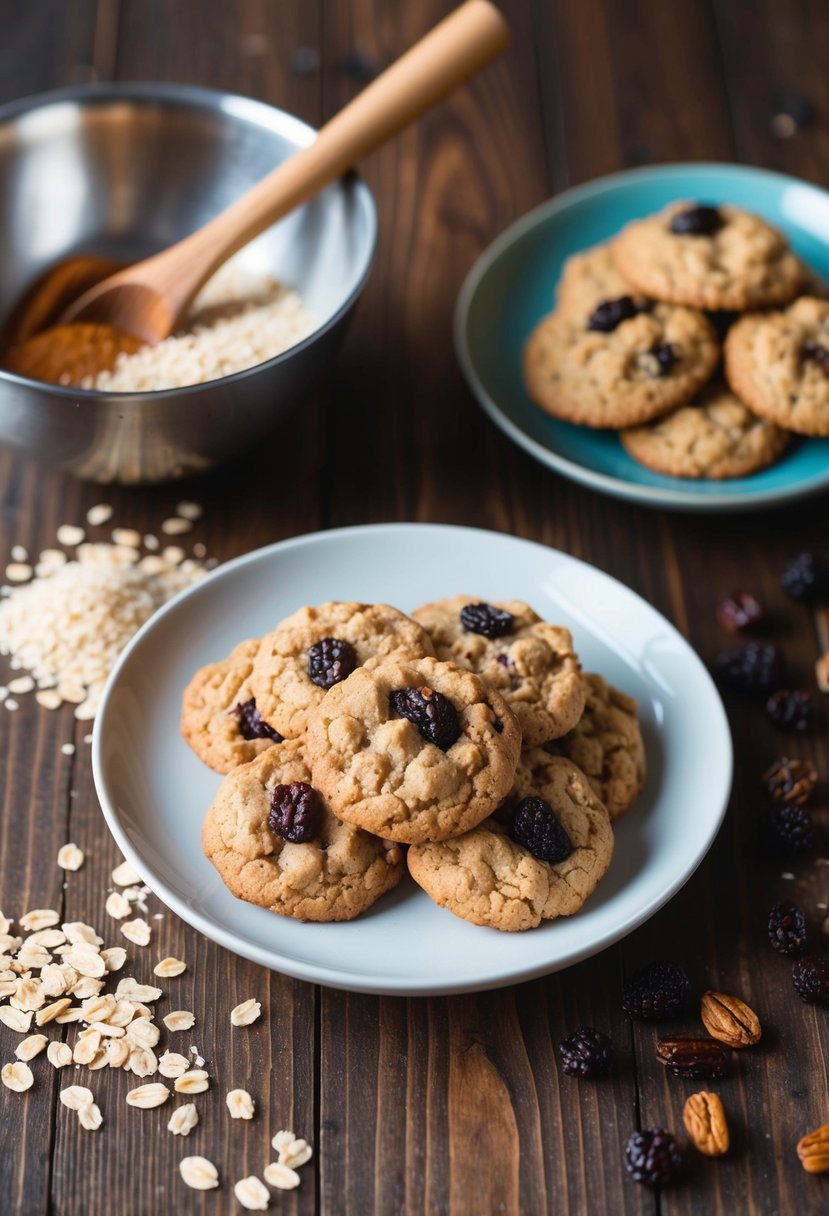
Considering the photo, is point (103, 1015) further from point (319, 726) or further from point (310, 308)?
point (310, 308)

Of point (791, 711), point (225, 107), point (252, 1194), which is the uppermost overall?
point (225, 107)

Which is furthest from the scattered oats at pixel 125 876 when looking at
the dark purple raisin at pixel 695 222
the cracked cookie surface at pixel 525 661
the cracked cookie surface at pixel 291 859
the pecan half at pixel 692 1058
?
the dark purple raisin at pixel 695 222

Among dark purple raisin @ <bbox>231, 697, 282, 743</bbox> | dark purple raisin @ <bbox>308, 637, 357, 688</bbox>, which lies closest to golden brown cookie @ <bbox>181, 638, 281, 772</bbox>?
dark purple raisin @ <bbox>231, 697, 282, 743</bbox>

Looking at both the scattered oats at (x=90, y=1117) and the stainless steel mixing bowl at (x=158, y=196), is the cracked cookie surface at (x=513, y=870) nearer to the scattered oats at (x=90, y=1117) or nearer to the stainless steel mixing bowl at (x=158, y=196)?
the scattered oats at (x=90, y=1117)

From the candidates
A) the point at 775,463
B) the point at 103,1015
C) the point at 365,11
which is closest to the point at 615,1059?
the point at 103,1015

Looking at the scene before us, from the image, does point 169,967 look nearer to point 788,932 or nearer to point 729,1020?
point 729,1020

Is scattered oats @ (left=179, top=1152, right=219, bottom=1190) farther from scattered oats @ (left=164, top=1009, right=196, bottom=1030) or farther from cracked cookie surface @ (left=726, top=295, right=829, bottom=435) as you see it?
cracked cookie surface @ (left=726, top=295, right=829, bottom=435)

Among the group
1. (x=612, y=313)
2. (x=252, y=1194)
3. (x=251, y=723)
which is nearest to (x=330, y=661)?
(x=251, y=723)
